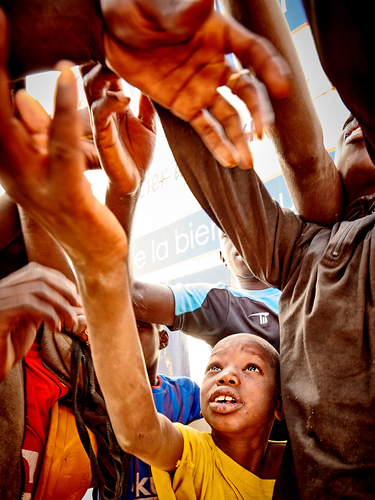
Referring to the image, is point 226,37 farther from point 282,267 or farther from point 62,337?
point 62,337

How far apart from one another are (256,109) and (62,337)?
2.14ft

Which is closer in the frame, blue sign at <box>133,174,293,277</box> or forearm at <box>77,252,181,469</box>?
forearm at <box>77,252,181,469</box>

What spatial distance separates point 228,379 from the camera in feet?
3.03

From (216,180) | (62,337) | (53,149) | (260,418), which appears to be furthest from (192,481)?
(53,149)

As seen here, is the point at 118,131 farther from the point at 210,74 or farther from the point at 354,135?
the point at 354,135

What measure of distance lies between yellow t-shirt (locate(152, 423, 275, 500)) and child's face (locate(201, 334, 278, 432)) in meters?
0.06

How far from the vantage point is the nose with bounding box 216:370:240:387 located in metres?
0.92

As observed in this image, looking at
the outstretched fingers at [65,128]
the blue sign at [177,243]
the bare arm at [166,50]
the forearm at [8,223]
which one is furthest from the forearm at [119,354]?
the blue sign at [177,243]

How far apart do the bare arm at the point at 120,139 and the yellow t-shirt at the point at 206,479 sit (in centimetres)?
48

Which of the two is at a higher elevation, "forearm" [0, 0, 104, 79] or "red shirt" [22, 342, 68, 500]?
"forearm" [0, 0, 104, 79]

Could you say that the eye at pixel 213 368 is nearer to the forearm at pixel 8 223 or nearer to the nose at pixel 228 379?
the nose at pixel 228 379

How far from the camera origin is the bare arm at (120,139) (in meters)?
0.68

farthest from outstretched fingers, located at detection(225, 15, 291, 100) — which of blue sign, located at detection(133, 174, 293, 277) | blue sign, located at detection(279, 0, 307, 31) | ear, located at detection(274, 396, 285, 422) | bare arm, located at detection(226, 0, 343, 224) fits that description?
blue sign, located at detection(279, 0, 307, 31)

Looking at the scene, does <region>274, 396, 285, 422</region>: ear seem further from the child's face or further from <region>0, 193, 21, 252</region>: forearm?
<region>0, 193, 21, 252</region>: forearm
